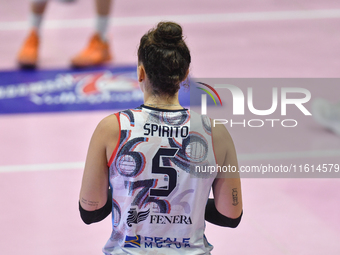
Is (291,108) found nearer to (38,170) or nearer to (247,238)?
(247,238)

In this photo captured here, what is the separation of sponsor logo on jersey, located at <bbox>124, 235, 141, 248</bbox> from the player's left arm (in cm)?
11

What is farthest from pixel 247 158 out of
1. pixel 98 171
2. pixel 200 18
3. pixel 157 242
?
pixel 200 18

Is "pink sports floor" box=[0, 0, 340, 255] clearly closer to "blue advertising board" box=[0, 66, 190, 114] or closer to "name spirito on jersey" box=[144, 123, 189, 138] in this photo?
"blue advertising board" box=[0, 66, 190, 114]

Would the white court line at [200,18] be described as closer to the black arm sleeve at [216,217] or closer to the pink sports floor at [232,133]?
the pink sports floor at [232,133]

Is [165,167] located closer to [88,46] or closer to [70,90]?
[70,90]

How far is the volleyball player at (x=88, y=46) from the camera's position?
4316 mm

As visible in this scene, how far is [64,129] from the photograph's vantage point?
11.0ft

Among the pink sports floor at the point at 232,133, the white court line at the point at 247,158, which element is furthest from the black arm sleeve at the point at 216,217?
the white court line at the point at 247,158

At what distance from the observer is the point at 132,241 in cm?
125

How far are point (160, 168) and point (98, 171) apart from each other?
0.17 m

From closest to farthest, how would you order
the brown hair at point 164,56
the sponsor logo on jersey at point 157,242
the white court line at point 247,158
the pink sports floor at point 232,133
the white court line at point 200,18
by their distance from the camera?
the brown hair at point 164,56, the sponsor logo on jersey at point 157,242, the pink sports floor at point 232,133, the white court line at point 247,158, the white court line at point 200,18

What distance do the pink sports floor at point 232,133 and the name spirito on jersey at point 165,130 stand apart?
1116 mm

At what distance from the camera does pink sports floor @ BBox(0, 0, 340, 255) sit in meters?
2.21

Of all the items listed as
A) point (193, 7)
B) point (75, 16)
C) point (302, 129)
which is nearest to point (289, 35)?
point (193, 7)
